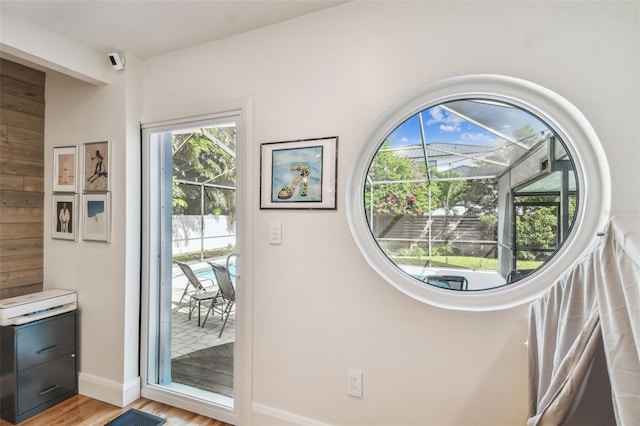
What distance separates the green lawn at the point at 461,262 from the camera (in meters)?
1.50

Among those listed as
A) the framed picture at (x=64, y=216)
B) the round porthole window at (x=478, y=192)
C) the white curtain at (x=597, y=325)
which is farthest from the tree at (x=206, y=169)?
the white curtain at (x=597, y=325)

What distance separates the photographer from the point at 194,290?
234 cm

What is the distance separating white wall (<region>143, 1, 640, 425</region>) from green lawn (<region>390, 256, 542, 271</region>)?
0.64 feet

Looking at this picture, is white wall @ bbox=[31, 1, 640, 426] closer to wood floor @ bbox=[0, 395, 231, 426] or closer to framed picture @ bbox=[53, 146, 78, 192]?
wood floor @ bbox=[0, 395, 231, 426]

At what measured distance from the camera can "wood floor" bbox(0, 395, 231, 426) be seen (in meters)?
2.04

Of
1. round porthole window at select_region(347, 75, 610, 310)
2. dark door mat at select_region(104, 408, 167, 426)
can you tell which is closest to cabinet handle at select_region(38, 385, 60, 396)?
dark door mat at select_region(104, 408, 167, 426)

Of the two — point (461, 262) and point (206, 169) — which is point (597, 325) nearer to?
point (461, 262)

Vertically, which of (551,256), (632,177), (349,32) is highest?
(349,32)

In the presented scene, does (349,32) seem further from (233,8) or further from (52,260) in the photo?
(52,260)


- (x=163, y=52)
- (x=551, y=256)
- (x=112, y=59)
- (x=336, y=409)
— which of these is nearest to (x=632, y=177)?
(x=551, y=256)

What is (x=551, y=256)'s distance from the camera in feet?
4.75

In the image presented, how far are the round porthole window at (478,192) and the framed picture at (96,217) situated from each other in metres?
1.77

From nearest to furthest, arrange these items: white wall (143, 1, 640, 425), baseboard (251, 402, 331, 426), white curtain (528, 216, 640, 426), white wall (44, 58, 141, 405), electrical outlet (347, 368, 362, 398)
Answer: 1. white curtain (528, 216, 640, 426)
2. white wall (143, 1, 640, 425)
3. electrical outlet (347, 368, 362, 398)
4. baseboard (251, 402, 331, 426)
5. white wall (44, 58, 141, 405)

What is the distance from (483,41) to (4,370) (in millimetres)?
3329
